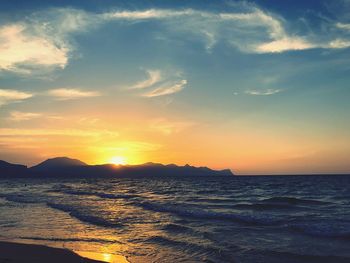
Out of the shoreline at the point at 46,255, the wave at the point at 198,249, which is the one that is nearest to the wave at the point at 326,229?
the wave at the point at 198,249

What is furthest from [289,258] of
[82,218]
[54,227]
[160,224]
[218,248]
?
[82,218]

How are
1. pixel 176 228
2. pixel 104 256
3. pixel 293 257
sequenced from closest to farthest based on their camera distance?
pixel 104 256
pixel 293 257
pixel 176 228

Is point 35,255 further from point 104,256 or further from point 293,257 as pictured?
point 293,257

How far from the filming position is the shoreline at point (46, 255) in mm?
12844

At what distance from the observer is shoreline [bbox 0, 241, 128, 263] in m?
12.8

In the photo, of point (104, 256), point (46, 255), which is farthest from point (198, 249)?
point (46, 255)

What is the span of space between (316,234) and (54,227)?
14.0 meters

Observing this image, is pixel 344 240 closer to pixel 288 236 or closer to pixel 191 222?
pixel 288 236

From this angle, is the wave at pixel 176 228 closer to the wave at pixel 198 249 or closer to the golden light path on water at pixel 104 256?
the wave at pixel 198 249

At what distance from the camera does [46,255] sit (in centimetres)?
1366

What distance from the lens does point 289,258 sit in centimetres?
1359

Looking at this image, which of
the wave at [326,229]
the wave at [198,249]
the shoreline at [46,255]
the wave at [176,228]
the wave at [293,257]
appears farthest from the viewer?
the wave at [176,228]

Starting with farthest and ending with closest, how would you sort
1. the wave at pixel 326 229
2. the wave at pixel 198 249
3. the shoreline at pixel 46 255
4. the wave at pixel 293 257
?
the wave at pixel 326 229 < the wave at pixel 198 249 < the wave at pixel 293 257 < the shoreline at pixel 46 255

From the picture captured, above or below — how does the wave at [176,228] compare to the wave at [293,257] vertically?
below
